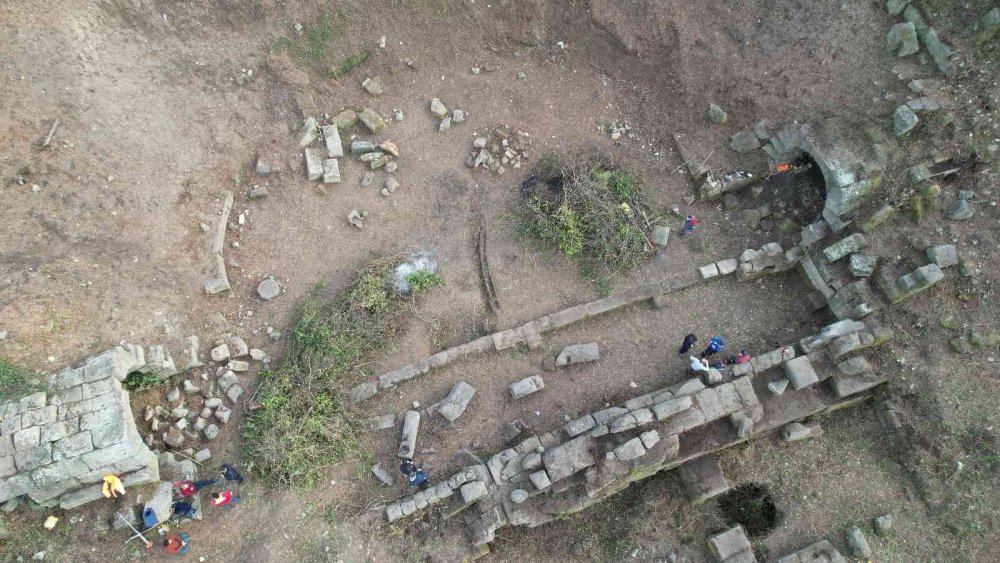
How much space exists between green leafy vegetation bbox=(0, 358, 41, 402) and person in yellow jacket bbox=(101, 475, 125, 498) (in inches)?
82.2

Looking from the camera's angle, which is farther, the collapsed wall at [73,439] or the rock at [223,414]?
the rock at [223,414]

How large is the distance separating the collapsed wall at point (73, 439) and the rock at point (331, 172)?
5.15 metres

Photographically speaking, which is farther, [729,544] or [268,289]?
[268,289]

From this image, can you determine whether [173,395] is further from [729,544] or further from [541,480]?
[729,544]

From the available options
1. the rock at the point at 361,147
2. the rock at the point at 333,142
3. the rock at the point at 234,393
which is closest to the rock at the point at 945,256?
the rock at the point at 361,147

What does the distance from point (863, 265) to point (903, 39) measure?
469cm

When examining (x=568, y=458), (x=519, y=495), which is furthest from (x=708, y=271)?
(x=519, y=495)

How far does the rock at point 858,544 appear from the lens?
9562 millimetres

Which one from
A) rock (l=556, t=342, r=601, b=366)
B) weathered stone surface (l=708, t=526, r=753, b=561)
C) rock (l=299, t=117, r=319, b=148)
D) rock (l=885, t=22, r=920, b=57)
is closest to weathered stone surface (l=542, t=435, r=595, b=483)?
rock (l=556, t=342, r=601, b=366)

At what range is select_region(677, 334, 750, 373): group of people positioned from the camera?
10438 millimetres

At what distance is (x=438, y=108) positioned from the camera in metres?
13.1

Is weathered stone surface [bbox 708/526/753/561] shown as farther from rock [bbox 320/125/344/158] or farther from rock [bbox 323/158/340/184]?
rock [bbox 320/125/344/158]

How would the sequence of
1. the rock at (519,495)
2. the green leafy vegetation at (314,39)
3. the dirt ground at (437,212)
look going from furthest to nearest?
the green leafy vegetation at (314,39) → the dirt ground at (437,212) → the rock at (519,495)

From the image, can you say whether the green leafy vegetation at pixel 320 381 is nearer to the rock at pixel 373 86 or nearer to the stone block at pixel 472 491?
the stone block at pixel 472 491
